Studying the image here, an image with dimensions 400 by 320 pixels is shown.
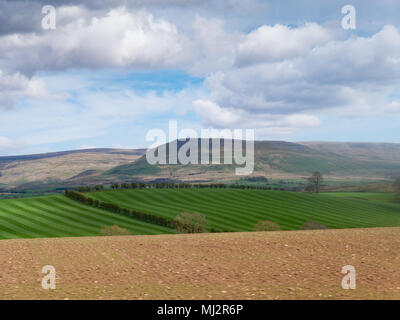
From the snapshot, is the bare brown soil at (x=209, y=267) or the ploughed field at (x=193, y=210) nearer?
the bare brown soil at (x=209, y=267)

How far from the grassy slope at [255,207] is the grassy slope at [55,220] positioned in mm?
12748

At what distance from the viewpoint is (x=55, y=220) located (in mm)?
94875

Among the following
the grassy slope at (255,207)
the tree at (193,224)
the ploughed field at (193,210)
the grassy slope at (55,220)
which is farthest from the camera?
the grassy slope at (255,207)

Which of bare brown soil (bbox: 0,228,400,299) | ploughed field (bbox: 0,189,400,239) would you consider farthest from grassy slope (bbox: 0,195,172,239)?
bare brown soil (bbox: 0,228,400,299)

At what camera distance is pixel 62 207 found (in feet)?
361

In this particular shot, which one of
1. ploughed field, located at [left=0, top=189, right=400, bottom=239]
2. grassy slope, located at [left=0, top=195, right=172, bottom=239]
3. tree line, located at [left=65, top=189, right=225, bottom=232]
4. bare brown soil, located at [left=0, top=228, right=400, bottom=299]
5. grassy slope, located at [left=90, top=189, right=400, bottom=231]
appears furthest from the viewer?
grassy slope, located at [left=90, top=189, right=400, bottom=231]

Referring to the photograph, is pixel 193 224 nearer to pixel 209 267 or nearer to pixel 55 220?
pixel 55 220

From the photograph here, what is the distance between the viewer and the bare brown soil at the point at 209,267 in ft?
57.0

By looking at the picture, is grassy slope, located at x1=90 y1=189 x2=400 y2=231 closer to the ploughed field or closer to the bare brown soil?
the ploughed field

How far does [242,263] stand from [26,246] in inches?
637

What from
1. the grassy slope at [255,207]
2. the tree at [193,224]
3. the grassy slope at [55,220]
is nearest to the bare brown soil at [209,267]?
the tree at [193,224]

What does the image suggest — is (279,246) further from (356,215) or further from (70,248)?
(356,215)

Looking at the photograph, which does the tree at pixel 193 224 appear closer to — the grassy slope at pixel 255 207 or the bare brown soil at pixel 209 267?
the grassy slope at pixel 255 207

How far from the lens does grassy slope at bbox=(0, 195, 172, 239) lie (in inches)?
3292
